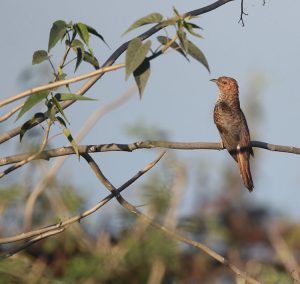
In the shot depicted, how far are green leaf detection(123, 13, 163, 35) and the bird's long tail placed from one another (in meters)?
4.29

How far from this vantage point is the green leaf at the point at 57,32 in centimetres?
362

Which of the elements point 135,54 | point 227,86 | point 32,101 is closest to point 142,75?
point 135,54

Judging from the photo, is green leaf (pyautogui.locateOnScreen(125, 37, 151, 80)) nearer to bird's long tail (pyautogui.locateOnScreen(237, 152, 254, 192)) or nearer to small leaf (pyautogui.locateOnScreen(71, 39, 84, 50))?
small leaf (pyautogui.locateOnScreen(71, 39, 84, 50))

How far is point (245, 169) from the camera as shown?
768 cm

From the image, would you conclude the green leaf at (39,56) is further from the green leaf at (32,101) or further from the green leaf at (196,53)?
the green leaf at (196,53)

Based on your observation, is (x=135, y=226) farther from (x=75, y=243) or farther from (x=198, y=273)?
(x=198, y=273)

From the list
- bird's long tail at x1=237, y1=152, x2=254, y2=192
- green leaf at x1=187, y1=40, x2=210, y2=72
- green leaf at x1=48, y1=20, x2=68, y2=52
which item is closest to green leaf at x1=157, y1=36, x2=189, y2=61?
green leaf at x1=187, y1=40, x2=210, y2=72

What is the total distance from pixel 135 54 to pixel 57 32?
1.39ft

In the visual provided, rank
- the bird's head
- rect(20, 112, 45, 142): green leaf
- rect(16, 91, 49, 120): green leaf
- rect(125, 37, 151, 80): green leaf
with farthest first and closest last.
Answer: the bird's head, rect(20, 112, 45, 142): green leaf, rect(16, 91, 49, 120): green leaf, rect(125, 37, 151, 80): green leaf

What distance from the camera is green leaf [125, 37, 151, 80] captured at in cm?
328

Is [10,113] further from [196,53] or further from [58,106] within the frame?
[196,53]

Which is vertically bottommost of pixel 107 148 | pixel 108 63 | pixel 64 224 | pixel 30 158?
pixel 64 224

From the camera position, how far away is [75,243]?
8609 mm

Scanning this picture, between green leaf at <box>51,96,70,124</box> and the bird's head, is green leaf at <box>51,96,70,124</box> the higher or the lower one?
the higher one
